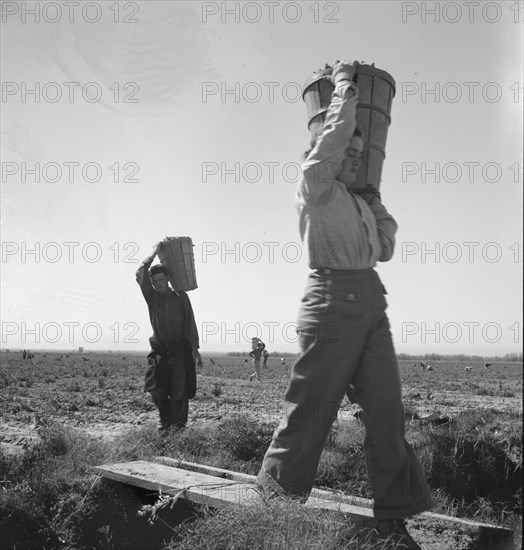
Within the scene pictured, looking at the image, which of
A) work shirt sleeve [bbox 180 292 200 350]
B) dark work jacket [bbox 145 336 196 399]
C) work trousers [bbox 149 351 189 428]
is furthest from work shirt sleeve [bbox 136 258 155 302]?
work trousers [bbox 149 351 189 428]

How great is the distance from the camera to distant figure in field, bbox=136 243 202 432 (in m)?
6.22

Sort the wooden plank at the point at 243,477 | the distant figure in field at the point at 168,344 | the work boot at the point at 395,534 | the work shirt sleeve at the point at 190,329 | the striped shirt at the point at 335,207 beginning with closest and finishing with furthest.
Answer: the work boot at the point at 395,534
the striped shirt at the point at 335,207
the wooden plank at the point at 243,477
the distant figure in field at the point at 168,344
the work shirt sleeve at the point at 190,329

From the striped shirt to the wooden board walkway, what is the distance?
49.3 inches

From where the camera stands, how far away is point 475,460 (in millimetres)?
4980

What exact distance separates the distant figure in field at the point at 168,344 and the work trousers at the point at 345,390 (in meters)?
3.52

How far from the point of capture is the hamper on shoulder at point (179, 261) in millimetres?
6188

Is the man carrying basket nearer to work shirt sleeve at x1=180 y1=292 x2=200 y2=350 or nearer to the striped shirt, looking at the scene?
the striped shirt

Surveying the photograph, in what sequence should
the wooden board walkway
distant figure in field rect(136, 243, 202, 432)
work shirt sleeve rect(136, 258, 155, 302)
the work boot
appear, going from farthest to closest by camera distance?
distant figure in field rect(136, 243, 202, 432), work shirt sleeve rect(136, 258, 155, 302), the wooden board walkway, the work boot

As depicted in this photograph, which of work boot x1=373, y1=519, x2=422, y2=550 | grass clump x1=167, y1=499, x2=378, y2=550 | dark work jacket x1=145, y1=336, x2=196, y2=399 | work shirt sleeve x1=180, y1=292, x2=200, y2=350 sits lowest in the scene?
work boot x1=373, y1=519, x2=422, y2=550

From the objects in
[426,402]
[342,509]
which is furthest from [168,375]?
[426,402]

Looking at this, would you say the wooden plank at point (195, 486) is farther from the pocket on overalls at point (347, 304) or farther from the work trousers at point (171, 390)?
the work trousers at point (171, 390)

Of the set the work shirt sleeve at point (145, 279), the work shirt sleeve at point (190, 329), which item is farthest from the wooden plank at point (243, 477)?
the work shirt sleeve at point (145, 279)

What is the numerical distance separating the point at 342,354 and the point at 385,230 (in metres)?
0.72

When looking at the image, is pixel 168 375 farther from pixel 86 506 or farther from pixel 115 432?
pixel 86 506
